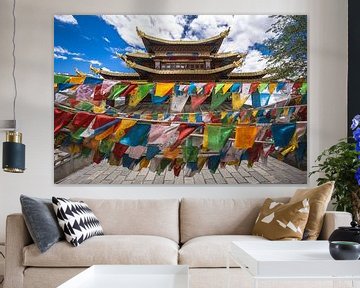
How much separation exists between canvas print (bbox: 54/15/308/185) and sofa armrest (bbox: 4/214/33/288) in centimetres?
131

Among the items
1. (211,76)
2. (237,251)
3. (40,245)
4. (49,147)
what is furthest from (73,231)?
(211,76)

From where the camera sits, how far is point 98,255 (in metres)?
3.93

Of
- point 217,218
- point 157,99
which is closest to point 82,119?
point 157,99

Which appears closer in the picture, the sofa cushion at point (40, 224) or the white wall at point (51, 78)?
the sofa cushion at point (40, 224)

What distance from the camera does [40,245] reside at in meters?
3.92

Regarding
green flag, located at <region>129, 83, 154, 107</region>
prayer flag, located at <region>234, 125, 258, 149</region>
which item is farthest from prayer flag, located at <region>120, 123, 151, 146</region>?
prayer flag, located at <region>234, 125, 258, 149</region>

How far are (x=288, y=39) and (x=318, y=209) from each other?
1880 mm

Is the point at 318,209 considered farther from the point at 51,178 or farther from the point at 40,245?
the point at 51,178

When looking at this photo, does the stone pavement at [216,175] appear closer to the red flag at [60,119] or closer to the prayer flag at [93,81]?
the red flag at [60,119]

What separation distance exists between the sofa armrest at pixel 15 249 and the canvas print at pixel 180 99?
131cm

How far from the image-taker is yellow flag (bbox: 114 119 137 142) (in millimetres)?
5371

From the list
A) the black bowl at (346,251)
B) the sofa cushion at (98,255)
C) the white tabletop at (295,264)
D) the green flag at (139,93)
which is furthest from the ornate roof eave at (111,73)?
the black bowl at (346,251)

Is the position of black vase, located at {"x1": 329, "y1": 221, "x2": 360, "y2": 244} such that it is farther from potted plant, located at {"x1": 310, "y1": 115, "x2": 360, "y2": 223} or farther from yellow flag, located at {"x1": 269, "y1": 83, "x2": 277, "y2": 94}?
yellow flag, located at {"x1": 269, "y1": 83, "x2": 277, "y2": 94}

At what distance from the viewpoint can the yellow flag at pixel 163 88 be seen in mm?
5387
